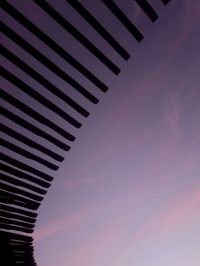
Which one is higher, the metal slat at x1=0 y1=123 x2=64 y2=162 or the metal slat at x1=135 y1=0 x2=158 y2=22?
the metal slat at x1=135 y1=0 x2=158 y2=22

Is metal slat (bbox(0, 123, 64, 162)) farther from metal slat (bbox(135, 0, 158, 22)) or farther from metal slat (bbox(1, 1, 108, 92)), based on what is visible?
metal slat (bbox(135, 0, 158, 22))

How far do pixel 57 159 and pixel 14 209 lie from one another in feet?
2.69

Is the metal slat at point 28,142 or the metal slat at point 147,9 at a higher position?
the metal slat at point 147,9

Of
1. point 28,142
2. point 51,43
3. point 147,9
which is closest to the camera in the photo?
point 147,9

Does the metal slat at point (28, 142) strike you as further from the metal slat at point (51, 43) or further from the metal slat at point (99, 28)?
the metal slat at point (99, 28)

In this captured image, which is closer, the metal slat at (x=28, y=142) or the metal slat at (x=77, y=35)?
the metal slat at (x=77, y=35)

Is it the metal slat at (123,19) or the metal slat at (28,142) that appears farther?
the metal slat at (28,142)

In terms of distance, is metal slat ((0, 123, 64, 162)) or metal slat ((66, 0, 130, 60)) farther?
metal slat ((0, 123, 64, 162))

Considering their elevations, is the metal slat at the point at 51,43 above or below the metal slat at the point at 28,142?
above

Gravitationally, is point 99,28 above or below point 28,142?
above

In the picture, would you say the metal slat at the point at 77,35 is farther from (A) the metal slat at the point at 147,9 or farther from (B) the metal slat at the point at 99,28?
(A) the metal slat at the point at 147,9

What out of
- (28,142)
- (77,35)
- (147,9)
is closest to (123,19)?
(147,9)

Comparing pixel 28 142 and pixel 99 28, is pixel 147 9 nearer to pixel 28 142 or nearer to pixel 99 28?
pixel 99 28

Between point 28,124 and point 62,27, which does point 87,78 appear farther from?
point 28,124
